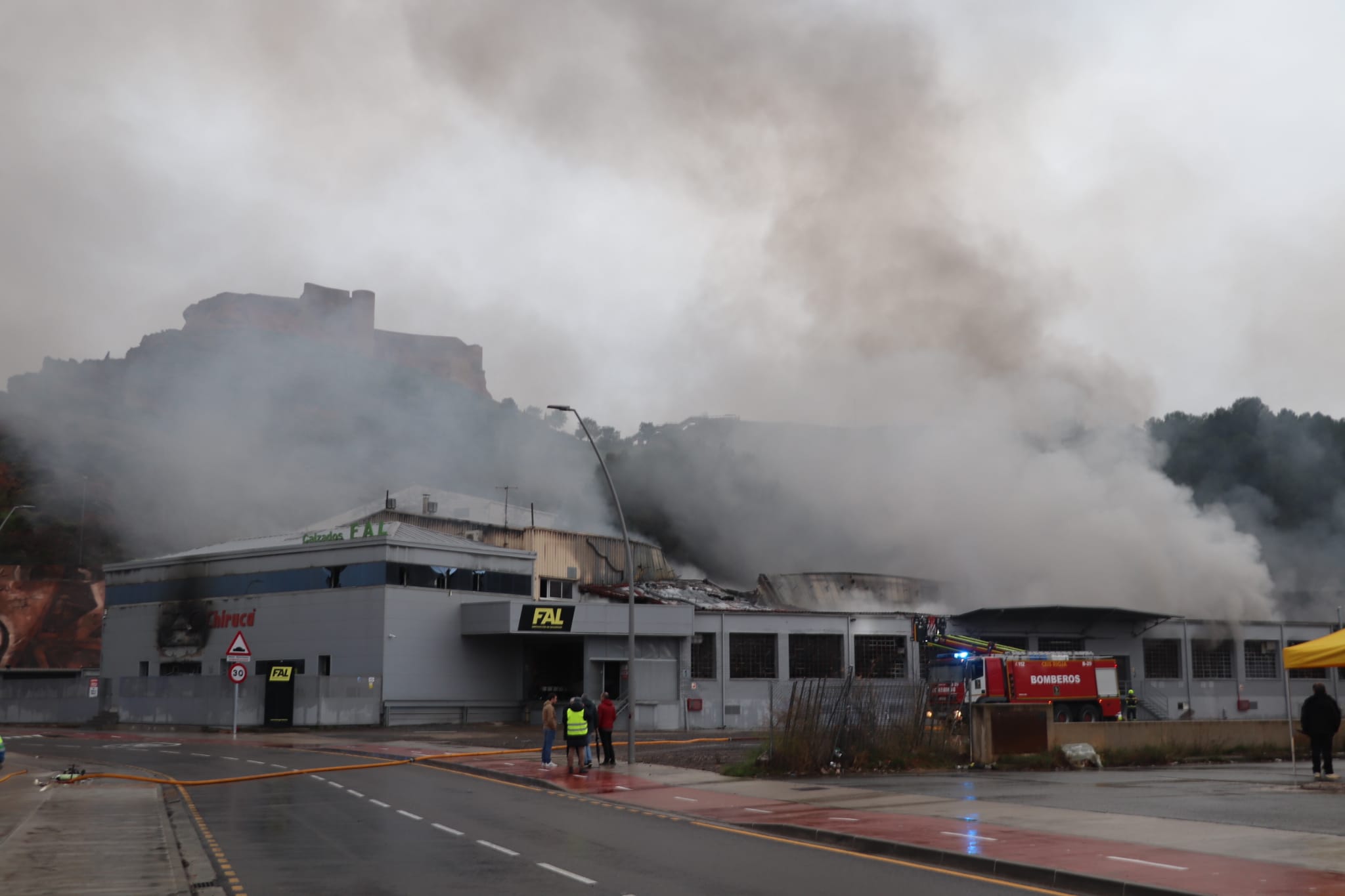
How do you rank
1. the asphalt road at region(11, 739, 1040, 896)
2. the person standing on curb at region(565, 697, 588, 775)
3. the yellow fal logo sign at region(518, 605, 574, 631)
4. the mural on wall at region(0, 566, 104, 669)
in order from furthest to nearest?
the mural on wall at region(0, 566, 104, 669) → the yellow fal logo sign at region(518, 605, 574, 631) → the person standing on curb at region(565, 697, 588, 775) → the asphalt road at region(11, 739, 1040, 896)

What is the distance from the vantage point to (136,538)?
129 m

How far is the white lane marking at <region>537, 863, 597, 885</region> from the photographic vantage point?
1199 cm

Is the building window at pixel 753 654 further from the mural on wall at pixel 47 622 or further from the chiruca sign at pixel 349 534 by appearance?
the mural on wall at pixel 47 622

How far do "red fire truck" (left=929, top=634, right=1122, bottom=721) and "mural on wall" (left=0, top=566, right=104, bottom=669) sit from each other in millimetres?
88070

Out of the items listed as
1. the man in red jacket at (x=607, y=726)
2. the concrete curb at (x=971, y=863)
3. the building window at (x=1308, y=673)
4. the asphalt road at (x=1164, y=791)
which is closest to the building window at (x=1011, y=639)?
the building window at (x=1308, y=673)

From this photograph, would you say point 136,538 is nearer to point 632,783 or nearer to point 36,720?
point 36,720

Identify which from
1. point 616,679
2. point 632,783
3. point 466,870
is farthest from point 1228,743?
point 616,679

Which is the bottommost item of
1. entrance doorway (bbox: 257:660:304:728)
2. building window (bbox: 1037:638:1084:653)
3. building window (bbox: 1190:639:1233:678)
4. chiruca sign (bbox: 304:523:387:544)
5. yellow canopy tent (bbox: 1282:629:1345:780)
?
entrance doorway (bbox: 257:660:304:728)

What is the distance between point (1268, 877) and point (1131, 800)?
7.70 meters

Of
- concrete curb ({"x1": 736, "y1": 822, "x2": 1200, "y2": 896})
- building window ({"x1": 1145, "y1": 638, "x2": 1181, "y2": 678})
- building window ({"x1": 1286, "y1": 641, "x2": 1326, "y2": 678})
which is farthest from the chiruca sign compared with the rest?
building window ({"x1": 1286, "y1": 641, "x2": 1326, "y2": 678})

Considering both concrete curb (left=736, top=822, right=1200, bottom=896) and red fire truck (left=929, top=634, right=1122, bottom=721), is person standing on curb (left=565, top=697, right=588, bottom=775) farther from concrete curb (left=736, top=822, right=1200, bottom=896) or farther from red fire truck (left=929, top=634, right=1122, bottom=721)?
red fire truck (left=929, top=634, right=1122, bottom=721)

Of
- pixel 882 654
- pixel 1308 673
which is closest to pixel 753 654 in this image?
pixel 882 654

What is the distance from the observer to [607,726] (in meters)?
27.8

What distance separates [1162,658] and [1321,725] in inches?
1671
